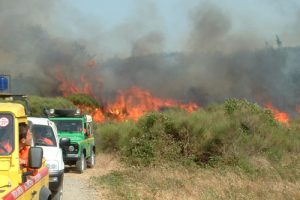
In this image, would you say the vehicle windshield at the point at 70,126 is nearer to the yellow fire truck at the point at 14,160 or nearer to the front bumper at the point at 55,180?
the front bumper at the point at 55,180

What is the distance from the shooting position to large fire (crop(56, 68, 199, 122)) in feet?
135

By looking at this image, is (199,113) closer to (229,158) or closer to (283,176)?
(229,158)

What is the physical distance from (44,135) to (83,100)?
32.4m

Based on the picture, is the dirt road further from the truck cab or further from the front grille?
the truck cab

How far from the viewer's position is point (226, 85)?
4294cm

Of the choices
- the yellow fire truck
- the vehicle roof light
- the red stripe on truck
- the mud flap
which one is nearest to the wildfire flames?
the vehicle roof light

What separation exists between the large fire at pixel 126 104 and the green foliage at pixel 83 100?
0.63 m

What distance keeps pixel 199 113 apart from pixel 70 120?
592 centimetres

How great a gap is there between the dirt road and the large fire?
16.1 m

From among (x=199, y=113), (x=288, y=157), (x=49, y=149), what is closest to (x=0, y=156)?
(x=49, y=149)

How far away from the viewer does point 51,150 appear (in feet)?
38.5

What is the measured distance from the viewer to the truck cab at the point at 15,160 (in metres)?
5.58

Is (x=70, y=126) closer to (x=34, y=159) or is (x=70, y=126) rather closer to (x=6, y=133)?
(x=6, y=133)

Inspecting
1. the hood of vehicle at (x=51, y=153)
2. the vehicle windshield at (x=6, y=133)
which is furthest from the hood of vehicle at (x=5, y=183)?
the hood of vehicle at (x=51, y=153)
